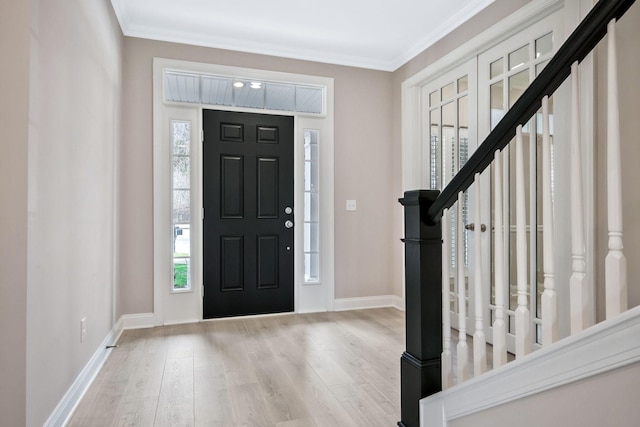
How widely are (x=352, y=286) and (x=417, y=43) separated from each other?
259 centimetres

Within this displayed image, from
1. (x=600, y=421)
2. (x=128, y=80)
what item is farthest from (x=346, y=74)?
(x=600, y=421)

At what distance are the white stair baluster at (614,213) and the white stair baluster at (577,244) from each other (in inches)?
2.4

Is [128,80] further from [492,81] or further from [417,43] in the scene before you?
[492,81]

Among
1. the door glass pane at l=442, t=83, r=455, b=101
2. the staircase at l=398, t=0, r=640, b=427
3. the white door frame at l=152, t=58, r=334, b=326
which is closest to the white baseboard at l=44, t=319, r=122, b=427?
the white door frame at l=152, t=58, r=334, b=326

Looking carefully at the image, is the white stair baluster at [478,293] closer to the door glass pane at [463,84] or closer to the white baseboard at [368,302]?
the door glass pane at [463,84]

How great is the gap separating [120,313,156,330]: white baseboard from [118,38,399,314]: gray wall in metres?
0.05

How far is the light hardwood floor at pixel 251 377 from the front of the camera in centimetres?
197

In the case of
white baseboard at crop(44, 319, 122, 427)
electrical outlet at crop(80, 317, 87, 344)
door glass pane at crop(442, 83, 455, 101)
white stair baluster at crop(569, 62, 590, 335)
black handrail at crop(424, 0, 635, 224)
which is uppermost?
door glass pane at crop(442, 83, 455, 101)

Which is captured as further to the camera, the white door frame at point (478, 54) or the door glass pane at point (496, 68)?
the door glass pane at point (496, 68)

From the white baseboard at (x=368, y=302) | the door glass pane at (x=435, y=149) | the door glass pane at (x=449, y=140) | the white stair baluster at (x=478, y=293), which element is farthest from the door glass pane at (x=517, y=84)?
the white baseboard at (x=368, y=302)

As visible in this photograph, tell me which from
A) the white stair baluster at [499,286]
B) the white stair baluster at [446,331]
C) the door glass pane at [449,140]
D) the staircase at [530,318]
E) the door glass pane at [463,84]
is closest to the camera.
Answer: the staircase at [530,318]

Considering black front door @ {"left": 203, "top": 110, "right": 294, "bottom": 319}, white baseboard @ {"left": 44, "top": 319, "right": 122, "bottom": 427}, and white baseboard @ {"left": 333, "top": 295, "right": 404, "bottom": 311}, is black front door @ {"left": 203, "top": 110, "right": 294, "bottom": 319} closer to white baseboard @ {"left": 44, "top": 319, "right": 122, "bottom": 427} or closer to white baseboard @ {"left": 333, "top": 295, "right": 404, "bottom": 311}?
white baseboard @ {"left": 333, "top": 295, "right": 404, "bottom": 311}

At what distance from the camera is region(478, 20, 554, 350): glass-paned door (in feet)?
8.52

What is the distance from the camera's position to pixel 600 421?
913mm
